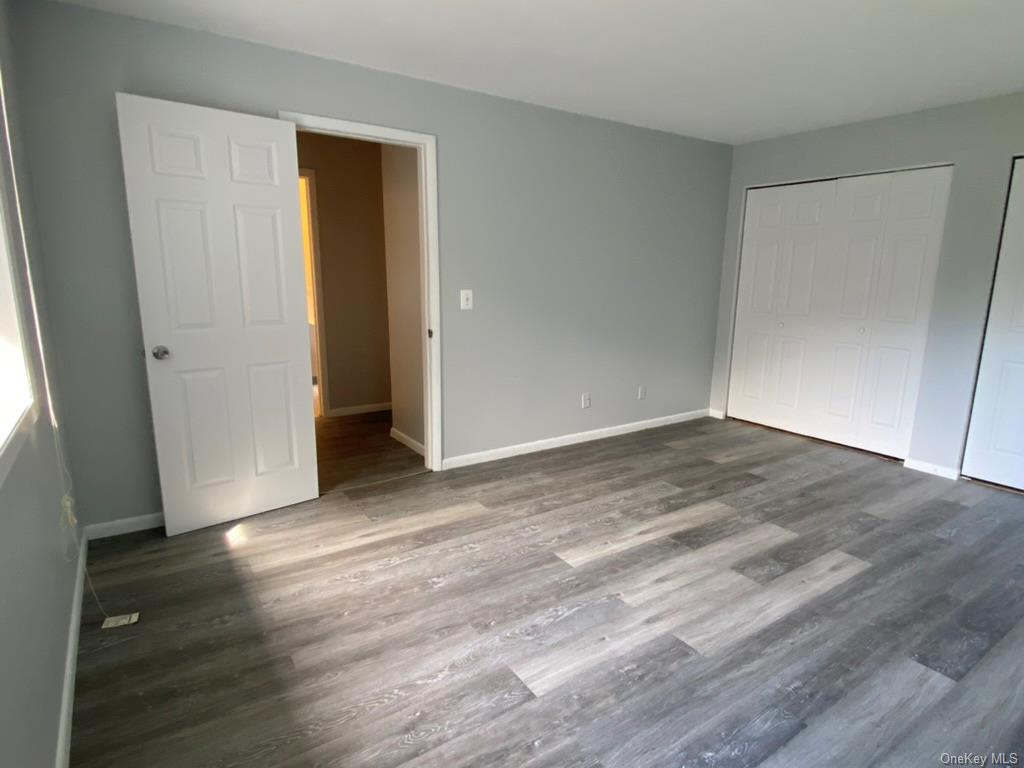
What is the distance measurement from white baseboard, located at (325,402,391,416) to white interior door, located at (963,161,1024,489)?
4.76 metres

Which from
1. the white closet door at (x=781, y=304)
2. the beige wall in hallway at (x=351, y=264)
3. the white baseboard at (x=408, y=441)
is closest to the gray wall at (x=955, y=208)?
the white closet door at (x=781, y=304)

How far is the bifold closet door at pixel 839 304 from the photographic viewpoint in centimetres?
378

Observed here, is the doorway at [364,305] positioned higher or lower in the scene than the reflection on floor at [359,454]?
higher

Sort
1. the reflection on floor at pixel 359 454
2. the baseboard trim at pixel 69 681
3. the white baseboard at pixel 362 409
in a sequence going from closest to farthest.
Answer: the baseboard trim at pixel 69 681 < the reflection on floor at pixel 359 454 < the white baseboard at pixel 362 409

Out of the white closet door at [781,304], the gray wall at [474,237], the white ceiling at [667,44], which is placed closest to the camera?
the white ceiling at [667,44]

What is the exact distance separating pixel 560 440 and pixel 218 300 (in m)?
2.58

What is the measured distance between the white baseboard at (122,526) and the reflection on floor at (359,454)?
0.87m

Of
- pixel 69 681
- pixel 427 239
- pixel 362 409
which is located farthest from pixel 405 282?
pixel 69 681

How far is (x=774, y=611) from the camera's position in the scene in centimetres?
218

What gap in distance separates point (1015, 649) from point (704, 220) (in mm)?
3690

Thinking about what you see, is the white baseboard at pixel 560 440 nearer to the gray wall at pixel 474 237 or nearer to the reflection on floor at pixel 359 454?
the gray wall at pixel 474 237

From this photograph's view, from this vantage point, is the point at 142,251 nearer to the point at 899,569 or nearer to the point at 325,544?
the point at 325,544

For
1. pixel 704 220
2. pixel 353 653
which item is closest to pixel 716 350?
pixel 704 220

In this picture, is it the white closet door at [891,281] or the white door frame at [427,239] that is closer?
the white door frame at [427,239]
